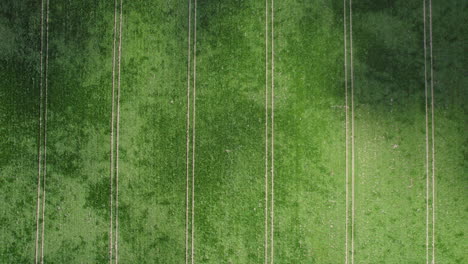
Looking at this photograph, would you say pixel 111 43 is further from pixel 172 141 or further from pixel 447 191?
pixel 447 191

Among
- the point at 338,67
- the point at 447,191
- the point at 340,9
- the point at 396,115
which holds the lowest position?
the point at 447,191

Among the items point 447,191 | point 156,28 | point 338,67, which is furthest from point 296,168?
point 156,28

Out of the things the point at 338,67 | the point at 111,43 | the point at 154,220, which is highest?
the point at 111,43

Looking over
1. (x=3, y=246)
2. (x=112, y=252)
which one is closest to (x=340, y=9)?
(x=112, y=252)

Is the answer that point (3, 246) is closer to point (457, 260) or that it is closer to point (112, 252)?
point (112, 252)

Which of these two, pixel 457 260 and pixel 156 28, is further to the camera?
pixel 156 28

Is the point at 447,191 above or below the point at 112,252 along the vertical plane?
above
